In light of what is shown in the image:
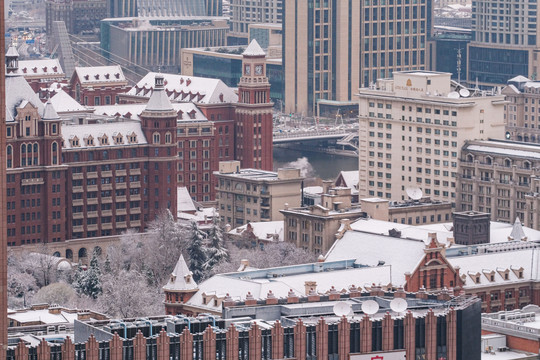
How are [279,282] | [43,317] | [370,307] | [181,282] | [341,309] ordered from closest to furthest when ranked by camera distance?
[341,309]
[370,307]
[43,317]
[279,282]
[181,282]

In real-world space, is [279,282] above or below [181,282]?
above

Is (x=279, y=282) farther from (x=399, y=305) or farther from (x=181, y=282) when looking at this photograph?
(x=399, y=305)

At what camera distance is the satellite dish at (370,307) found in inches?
5778

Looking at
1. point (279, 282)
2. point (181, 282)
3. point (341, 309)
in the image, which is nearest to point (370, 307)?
point (341, 309)

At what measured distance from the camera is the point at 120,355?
13888cm

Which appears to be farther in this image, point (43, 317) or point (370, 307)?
point (43, 317)

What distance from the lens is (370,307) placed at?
482 ft

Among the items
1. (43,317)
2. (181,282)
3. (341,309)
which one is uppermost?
(341,309)

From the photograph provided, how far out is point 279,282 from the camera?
181 metres

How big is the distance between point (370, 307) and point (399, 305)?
2.01 metres

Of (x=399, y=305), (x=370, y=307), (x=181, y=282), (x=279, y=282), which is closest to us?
(x=370, y=307)

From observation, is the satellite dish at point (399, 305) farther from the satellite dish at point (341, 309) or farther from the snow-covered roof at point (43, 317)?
the snow-covered roof at point (43, 317)

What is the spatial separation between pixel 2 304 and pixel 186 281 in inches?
1959

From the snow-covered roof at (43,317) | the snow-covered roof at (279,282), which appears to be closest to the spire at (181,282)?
the snow-covered roof at (279,282)
